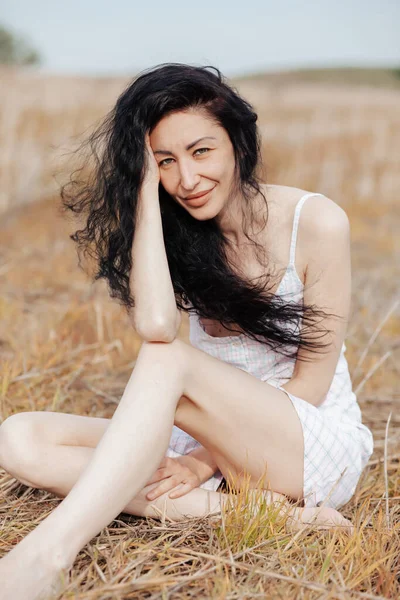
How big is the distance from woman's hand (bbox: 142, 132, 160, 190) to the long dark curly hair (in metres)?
0.01

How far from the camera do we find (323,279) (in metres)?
2.22

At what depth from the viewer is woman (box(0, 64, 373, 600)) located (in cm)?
195

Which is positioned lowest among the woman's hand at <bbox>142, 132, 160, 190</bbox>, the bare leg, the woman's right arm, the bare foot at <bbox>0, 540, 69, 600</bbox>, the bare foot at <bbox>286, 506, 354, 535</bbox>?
the bare foot at <bbox>286, 506, 354, 535</bbox>

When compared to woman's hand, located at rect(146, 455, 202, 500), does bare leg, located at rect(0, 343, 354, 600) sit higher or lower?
higher

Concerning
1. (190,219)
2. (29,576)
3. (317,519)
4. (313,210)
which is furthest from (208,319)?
(29,576)

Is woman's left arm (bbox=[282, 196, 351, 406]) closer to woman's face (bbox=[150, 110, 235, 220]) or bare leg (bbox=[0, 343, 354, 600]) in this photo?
woman's face (bbox=[150, 110, 235, 220])

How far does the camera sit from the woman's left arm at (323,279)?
219 cm

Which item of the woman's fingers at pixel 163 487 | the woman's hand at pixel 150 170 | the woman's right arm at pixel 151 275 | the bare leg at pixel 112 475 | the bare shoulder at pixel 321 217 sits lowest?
the woman's fingers at pixel 163 487

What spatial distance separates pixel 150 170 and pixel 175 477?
0.95 meters

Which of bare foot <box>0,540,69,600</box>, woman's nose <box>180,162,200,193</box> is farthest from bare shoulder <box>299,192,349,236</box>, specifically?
bare foot <box>0,540,69,600</box>

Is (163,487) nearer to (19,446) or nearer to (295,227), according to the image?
(19,446)

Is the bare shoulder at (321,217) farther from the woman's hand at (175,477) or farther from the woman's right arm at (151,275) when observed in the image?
the woman's hand at (175,477)

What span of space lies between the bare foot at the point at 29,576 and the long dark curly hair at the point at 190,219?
800 millimetres

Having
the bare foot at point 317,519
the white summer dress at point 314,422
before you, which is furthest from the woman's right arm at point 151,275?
the bare foot at point 317,519
